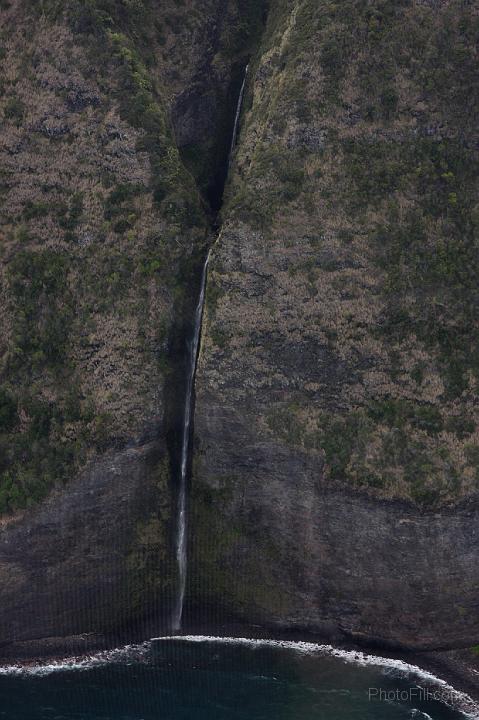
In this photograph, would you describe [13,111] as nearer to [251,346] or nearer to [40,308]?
[40,308]

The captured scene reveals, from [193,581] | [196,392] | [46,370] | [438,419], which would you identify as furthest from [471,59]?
[193,581]

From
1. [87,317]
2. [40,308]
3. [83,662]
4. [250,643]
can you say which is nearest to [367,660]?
[250,643]

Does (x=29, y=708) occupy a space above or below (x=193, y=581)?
below

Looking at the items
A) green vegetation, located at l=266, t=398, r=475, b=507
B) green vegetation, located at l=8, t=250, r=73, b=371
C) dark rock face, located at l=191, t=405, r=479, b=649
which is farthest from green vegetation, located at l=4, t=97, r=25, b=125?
green vegetation, located at l=266, t=398, r=475, b=507

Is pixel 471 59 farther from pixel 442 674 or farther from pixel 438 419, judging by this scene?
pixel 442 674

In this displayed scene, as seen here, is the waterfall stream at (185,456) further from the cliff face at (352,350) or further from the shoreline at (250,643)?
the shoreline at (250,643)

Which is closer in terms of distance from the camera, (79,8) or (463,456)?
(463,456)
